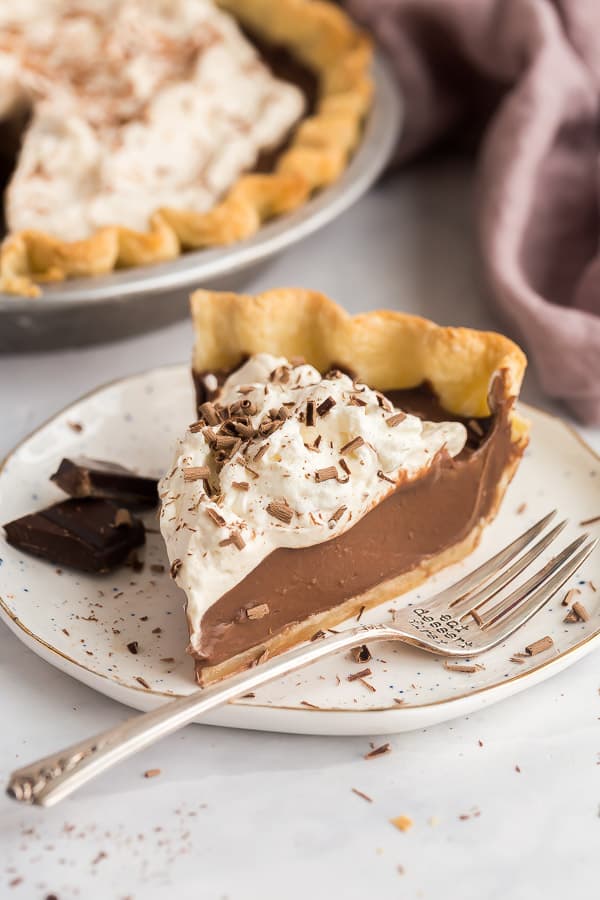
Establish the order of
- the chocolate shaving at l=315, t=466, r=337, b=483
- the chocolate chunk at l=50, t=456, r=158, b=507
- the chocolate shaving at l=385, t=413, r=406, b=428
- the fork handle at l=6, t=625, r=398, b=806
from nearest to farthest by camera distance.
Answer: the fork handle at l=6, t=625, r=398, b=806, the chocolate shaving at l=315, t=466, r=337, b=483, the chocolate shaving at l=385, t=413, r=406, b=428, the chocolate chunk at l=50, t=456, r=158, b=507

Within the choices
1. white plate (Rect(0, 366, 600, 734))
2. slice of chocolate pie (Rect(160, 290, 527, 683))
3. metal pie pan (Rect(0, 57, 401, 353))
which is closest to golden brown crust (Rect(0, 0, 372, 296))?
metal pie pan (Rect(0, 57, 401, 353))

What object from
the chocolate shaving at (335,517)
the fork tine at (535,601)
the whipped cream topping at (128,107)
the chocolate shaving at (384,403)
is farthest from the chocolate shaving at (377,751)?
the whipped cream topping at (128,107)

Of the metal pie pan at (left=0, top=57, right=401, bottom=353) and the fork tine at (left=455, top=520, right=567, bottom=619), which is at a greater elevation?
the fork tine at (left=455, top=520, right=567, bottom=619)

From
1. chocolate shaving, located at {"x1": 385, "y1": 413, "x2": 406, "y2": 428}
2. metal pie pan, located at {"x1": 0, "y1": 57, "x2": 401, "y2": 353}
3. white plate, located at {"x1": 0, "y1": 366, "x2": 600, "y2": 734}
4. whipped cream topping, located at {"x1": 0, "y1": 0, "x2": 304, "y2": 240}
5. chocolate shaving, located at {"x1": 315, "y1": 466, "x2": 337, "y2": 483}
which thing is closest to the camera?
white plate, located at {"x1": 0, "y1": 366, "x2": 600, "y2": 734}

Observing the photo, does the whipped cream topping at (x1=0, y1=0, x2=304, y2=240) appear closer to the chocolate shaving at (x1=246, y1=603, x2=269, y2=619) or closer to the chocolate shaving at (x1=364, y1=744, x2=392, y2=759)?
the chocolate shaving at (x1=246, y1=603, x2=269, y2=619)

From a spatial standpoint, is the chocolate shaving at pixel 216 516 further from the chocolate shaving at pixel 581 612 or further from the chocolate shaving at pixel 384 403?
the chocolate shaving at pixel 581 612

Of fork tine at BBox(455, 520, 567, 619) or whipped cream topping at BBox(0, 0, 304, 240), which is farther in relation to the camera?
whipped cream topping at BBox(0, 0, 304, 240)

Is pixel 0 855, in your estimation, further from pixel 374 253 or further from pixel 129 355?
pixel 374 253
